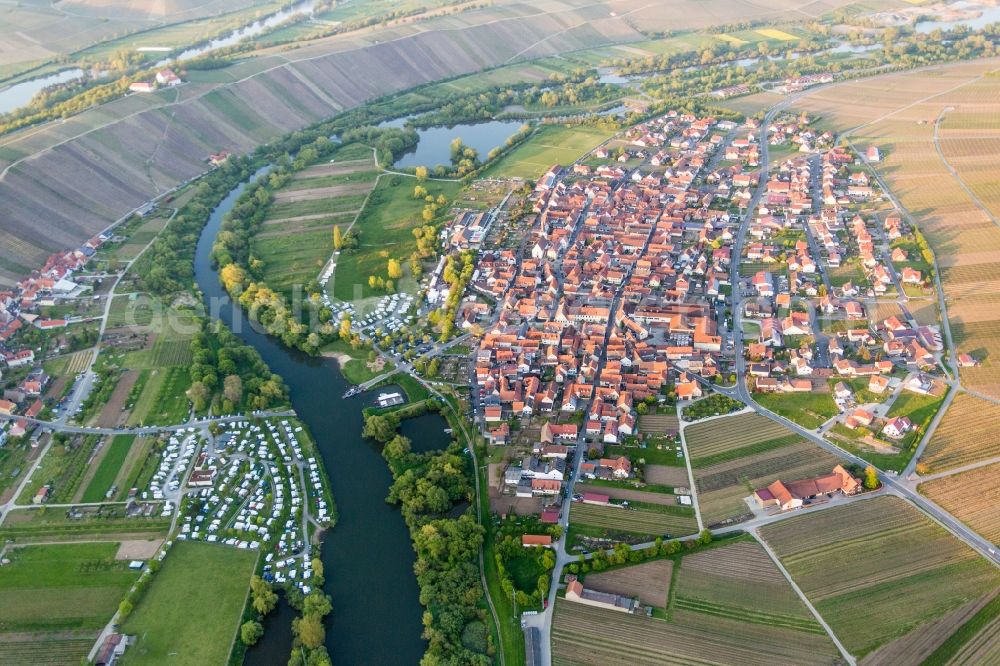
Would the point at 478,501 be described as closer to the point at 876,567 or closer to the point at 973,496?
the point at 876,567

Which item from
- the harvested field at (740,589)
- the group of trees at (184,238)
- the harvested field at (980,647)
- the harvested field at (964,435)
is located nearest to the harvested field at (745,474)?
the harvested field at (740,589)

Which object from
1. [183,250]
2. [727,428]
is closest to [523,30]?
[183,250]

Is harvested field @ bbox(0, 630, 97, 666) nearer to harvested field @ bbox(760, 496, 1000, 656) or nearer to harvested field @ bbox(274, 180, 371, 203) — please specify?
harvested field @ bbox(760, 496, 1000, 656)

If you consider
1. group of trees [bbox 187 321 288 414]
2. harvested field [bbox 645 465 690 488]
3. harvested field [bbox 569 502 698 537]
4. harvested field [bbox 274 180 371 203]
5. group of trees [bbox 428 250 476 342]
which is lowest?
harvested field [bbox 569 502 698 537]

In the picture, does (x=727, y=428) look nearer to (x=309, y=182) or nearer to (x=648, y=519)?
(x=648, y=519)

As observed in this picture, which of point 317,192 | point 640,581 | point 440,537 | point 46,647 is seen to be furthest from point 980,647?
point 317,192

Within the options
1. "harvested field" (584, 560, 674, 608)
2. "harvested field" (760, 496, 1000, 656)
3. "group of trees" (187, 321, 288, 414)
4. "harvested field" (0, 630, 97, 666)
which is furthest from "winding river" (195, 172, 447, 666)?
"harvested field" (760, 496, 1000, 656)
